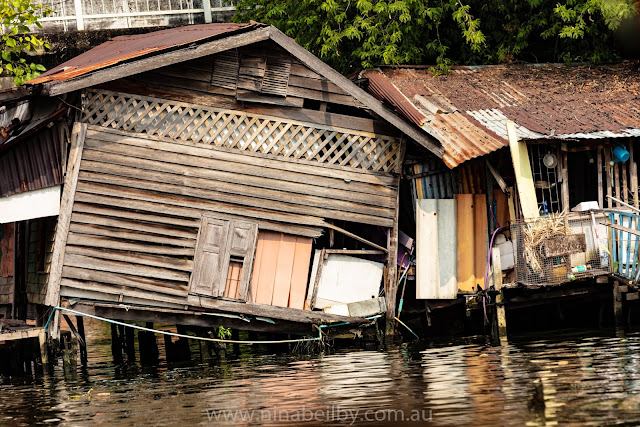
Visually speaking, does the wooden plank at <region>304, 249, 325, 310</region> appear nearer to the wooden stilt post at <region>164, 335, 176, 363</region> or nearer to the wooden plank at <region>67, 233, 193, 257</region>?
the wooden plank at <region>67, 233, 193, 257</region>

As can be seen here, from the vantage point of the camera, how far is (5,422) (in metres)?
11.2

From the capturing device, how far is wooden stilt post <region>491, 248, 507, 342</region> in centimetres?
1722

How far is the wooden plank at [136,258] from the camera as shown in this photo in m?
15.7

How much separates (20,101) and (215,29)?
3836mm

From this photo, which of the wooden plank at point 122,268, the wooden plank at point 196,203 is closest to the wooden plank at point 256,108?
the wooden plank at point 196,203

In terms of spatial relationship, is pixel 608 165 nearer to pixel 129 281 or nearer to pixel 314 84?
pixel 314 84

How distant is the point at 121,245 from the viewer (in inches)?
628

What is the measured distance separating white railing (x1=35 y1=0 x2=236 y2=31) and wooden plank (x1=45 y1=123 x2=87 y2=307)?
31.0ft

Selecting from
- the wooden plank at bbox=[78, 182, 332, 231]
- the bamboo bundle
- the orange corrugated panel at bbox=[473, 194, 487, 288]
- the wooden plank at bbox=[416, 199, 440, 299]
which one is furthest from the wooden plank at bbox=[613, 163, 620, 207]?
the wooden plank at bbox=[78, 182, 332, 231]

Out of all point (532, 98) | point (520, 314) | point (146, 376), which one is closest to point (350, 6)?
point (532, 98)

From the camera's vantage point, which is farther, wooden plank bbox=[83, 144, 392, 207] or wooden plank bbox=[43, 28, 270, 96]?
wooden plank bbox=[83, 144, 392, 207]

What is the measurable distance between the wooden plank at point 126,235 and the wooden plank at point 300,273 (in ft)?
6.38

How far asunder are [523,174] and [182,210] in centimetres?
645

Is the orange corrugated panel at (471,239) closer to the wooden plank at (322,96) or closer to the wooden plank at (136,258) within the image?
the wooden plank at (322,96)
